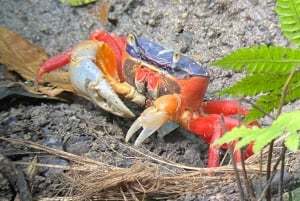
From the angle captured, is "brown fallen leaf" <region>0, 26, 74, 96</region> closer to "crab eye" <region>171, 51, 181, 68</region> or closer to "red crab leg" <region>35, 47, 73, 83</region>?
"red crab leg" <region>35, 47, 73, 83</region>

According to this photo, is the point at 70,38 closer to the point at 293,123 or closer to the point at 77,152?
the point at 77,152

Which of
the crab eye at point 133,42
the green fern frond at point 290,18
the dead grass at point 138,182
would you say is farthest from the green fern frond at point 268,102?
the crab eye at point 133,42

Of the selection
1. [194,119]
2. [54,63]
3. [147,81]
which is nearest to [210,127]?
[194,119]

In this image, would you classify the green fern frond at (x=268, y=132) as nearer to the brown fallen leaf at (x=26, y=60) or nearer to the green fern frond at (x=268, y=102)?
the green fern frond at (x=268, y=102)

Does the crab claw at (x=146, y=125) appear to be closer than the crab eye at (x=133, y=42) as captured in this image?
Yes

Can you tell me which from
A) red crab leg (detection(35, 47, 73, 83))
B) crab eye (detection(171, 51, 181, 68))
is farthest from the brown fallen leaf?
crab eye (detection(171, 51, 181, 68))

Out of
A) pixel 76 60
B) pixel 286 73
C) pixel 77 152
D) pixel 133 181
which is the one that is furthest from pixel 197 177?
pixel 76 60
